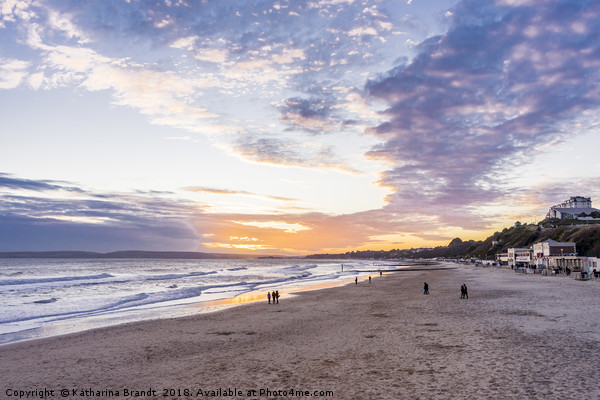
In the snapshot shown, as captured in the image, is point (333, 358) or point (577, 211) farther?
point (577, 211)

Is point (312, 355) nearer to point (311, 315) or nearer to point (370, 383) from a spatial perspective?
point (370, 383)

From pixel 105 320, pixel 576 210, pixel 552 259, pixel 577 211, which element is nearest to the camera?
pixel 105 320

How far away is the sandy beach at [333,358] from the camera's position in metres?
11.7

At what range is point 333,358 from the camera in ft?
50.3

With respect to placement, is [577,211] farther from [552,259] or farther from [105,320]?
[105,320]

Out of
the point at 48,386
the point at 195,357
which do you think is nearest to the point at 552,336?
the point at 195,357

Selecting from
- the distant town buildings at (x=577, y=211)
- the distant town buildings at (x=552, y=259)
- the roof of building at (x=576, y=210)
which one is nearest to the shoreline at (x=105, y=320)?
the distant town buildings at (x=552, y=259)

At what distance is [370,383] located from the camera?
12070 mm

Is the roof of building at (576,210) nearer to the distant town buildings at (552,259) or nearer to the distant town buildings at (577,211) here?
the distant town buildings at (577,211)

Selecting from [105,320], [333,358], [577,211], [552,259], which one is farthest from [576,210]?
[105,320]

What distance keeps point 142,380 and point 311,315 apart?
16.0 m

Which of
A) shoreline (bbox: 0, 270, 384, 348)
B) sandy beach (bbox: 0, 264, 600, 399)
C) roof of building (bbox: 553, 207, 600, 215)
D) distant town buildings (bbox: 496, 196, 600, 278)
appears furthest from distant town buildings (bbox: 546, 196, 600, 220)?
shoreline (bbox: 0, 270, 384, 348)

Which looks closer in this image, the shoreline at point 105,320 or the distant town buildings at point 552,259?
the shoreline at point 105,320

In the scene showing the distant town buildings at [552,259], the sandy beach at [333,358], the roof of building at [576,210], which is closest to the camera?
the sandy beach at [333,358]
